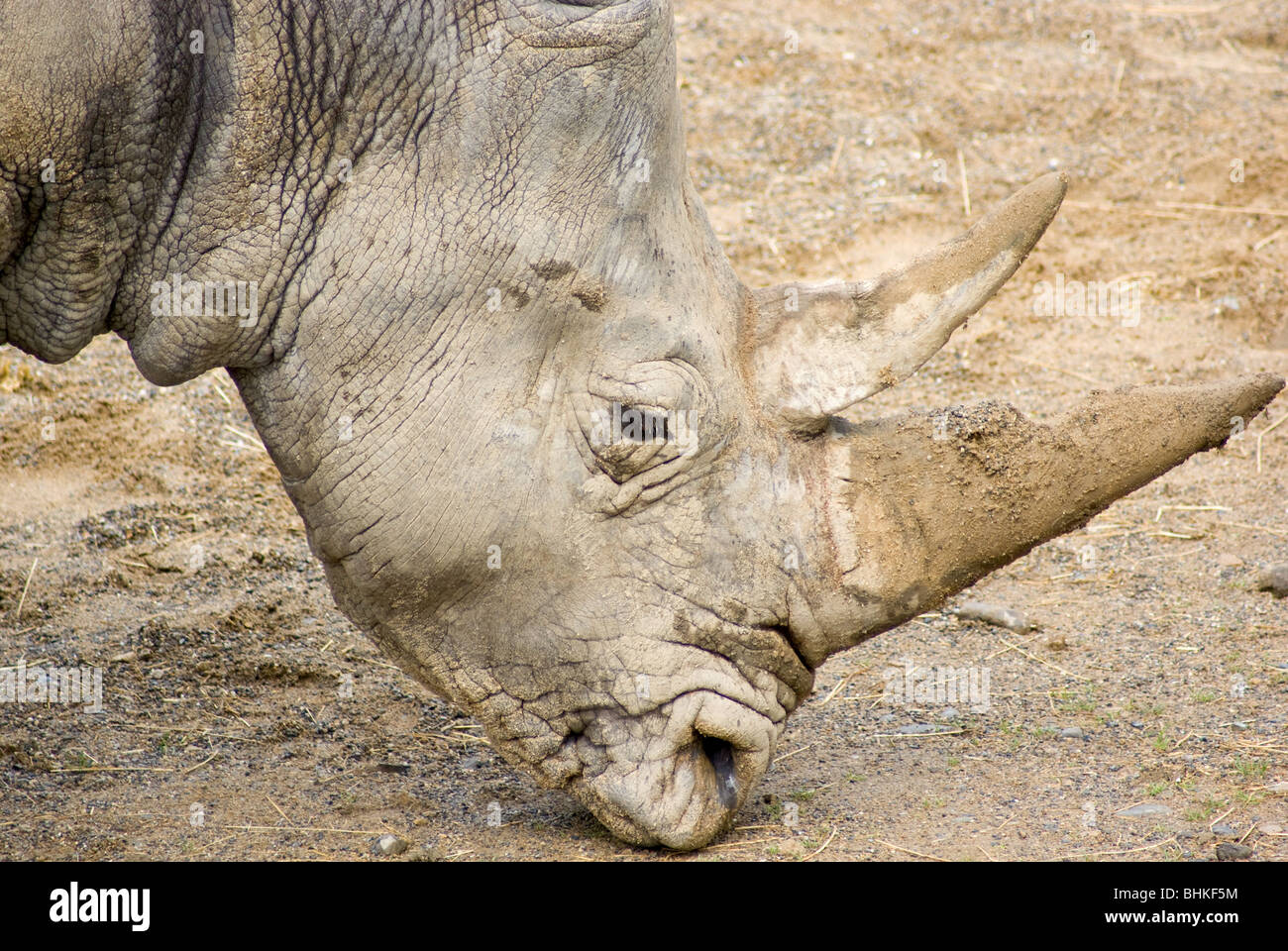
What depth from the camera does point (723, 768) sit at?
11.7 ft

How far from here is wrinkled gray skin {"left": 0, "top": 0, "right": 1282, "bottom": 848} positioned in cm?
320

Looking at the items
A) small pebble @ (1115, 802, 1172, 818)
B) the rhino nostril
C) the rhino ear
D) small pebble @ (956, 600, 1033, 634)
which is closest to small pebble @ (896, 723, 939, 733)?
small pebble @ (1115, 802, 1172, 818)

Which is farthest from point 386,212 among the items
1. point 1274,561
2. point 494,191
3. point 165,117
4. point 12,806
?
point 1274,561

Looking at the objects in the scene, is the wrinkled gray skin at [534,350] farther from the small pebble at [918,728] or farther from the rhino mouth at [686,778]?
the small pebble at [918,728]

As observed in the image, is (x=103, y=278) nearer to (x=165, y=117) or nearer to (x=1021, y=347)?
(x=165, y=117)

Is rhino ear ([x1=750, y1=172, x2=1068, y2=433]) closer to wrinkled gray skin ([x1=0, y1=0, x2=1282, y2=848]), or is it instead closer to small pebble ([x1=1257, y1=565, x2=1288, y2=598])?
wrinkled gray skin ([x1=0, y1=0, x2=1282, y2=848])

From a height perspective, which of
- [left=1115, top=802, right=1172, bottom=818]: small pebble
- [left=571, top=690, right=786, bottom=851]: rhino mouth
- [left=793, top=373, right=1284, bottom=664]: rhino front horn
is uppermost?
[left=793, top=373, right=1284, bottom=664]: rhino front horn

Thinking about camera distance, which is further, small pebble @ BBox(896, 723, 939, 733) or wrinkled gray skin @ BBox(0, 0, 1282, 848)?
small pebble @ BBox(896, 723, 939, 733)

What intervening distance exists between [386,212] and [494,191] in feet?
0.79

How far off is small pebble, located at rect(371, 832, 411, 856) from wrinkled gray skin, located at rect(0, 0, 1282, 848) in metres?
0.48

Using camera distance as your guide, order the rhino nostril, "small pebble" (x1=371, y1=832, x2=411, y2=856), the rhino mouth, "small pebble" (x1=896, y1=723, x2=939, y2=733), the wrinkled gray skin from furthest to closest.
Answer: "small pebble" (x1=896, y1=723, x2=939, y2=733), "small pebble" (x1=371, y1=832, x2=411, y2=856), the rhino nostril, the rhino mouth, the wrinkled gray skin

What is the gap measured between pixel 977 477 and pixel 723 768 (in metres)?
0.93

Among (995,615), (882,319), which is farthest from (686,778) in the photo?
(995,615)

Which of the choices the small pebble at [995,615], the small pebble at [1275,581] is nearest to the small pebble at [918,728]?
the small pebble at [995,615]
